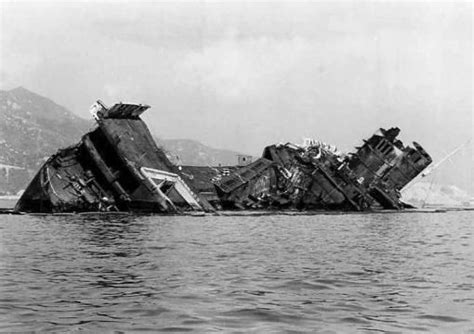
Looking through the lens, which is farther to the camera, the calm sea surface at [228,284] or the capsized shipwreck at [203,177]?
the capsized shipwreck at [203,177]

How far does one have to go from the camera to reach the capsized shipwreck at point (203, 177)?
52.7 m

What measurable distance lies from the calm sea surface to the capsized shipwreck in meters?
18.9

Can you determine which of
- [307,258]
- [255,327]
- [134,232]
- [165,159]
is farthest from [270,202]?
[255,327]

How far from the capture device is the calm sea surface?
13.8 m

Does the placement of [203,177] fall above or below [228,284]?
above

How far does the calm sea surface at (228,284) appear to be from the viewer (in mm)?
13828

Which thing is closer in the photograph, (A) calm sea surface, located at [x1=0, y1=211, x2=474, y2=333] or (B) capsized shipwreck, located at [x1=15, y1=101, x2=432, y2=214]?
(A) calm sea surface, located at [x1=0, y1=211, x2=474, y2=333]

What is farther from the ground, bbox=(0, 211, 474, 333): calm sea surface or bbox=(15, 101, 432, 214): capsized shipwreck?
bbox=(15, 101, 432, 214): capsized shipwreck

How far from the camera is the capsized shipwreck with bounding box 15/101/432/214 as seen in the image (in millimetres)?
52719

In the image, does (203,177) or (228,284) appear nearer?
(228,284)

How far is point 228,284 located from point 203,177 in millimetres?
47060

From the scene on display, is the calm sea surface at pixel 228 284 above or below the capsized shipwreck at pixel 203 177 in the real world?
below

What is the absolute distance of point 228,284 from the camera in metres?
18.2

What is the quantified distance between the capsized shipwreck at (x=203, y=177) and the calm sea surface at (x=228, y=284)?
18.9 metres
